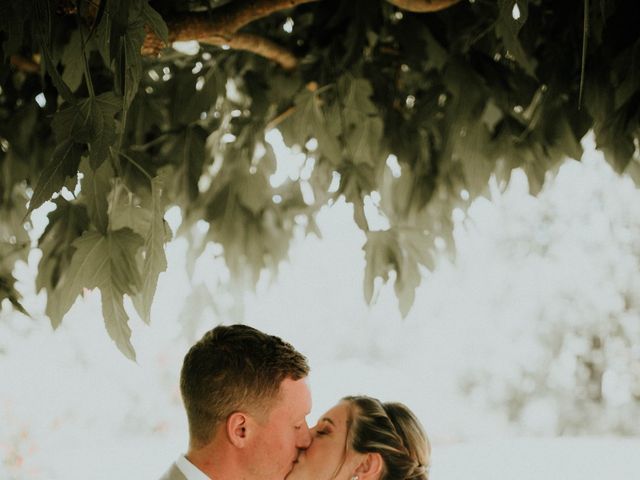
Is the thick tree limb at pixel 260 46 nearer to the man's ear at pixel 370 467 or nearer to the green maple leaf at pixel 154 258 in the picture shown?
the green maple leaf at pixel 154 258

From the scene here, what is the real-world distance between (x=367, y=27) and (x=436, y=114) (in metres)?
0.36

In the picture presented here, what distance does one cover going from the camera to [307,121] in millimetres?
1749

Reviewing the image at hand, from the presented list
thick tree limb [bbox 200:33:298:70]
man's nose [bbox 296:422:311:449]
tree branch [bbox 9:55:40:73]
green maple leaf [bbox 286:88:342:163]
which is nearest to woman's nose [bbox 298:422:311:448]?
man's nose [bbox 296:422:311:449]

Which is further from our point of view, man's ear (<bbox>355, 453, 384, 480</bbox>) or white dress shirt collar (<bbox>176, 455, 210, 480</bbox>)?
man's ear (<bbox>355, 453, 384, 480</bbox>)

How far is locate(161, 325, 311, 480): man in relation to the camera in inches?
59.7

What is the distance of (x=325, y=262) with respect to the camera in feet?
14.2

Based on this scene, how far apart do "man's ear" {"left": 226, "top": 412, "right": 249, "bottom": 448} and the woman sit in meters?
0.12

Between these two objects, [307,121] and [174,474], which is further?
[307,121]

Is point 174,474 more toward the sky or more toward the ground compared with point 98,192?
more toward the ground

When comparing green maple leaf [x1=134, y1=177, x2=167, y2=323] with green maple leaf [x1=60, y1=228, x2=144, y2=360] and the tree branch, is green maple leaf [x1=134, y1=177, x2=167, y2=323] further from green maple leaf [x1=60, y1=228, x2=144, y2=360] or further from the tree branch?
the tree branch

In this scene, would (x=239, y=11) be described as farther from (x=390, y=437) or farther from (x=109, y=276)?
(x=390, y=437)

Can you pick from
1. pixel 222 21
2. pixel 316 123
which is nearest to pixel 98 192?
pixel 222 21

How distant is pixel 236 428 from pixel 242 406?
0.04m

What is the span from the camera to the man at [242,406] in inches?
59.7
